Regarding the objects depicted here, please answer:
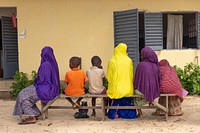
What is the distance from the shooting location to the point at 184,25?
34.0ft

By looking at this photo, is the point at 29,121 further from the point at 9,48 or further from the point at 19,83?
the point at 9,48

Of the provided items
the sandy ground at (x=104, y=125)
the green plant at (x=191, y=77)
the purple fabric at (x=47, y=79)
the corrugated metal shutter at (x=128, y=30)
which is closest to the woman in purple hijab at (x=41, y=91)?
the purple fabric at (x=47, y=79)

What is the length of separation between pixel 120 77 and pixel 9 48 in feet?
17.6

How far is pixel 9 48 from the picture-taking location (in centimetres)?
1054

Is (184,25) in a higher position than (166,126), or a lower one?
higher

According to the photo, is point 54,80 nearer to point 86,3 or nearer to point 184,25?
point 86,3

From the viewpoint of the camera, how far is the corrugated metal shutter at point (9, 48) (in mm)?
10422

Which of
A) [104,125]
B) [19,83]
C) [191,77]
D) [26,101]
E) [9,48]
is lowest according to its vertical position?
[104,125]

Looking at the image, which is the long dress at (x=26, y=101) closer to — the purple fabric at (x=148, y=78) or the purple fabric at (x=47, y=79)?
the purple fabric at (x=47, y=79)

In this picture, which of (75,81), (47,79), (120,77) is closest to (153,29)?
(120,77)

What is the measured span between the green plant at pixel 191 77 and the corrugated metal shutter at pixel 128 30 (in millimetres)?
1299

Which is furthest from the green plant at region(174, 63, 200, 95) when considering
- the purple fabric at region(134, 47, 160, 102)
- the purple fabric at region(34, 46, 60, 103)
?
the purple fabric at region(34, 46, 60, 103)

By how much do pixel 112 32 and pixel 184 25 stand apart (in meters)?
2.38

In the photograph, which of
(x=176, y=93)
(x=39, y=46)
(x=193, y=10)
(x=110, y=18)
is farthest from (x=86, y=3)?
(x=176, y=93)
